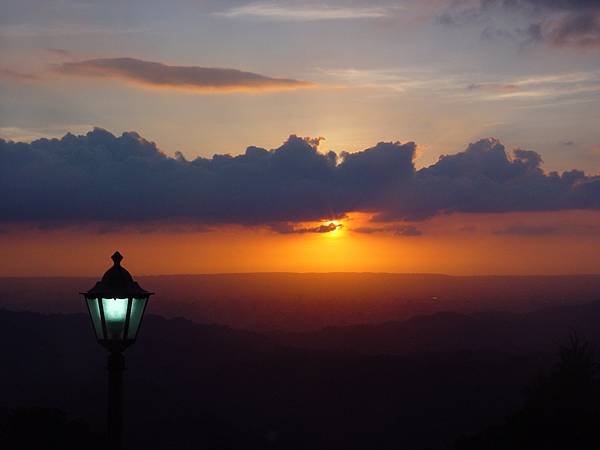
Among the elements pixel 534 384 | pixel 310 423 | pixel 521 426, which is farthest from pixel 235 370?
pixel 521 426

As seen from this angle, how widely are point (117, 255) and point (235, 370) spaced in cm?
13998

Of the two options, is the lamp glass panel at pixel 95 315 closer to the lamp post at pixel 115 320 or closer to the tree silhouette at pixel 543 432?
the lamp post at pixel 115 320

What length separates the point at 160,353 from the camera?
165 metres

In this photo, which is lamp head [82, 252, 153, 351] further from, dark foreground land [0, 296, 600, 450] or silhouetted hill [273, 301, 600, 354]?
silhouetted hill [273, 301, 600, 354]

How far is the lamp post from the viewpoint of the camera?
10.3 meters

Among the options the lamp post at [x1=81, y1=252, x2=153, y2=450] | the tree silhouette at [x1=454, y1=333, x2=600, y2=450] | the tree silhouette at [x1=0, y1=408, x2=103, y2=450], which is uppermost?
the lamp post at [x1=81, y1=252, x2=153, y2=450]

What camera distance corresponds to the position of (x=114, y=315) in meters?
10.3

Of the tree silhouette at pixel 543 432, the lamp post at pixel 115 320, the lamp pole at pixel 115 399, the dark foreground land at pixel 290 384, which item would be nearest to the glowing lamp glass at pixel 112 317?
the lamp post at pixel 115 320

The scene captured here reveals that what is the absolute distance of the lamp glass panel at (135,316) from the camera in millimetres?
10453

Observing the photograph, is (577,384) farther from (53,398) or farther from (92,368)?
(92,368)

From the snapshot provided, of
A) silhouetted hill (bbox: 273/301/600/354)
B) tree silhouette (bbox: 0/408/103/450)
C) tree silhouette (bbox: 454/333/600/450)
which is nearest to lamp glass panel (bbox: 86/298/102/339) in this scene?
tree silhouette (bbox: 454/333/600/450)

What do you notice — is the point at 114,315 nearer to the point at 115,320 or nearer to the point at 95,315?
the point at 115,320

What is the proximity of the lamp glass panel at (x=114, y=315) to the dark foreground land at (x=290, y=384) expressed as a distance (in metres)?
24.8

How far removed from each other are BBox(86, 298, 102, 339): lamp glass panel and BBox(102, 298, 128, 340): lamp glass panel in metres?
0.08
